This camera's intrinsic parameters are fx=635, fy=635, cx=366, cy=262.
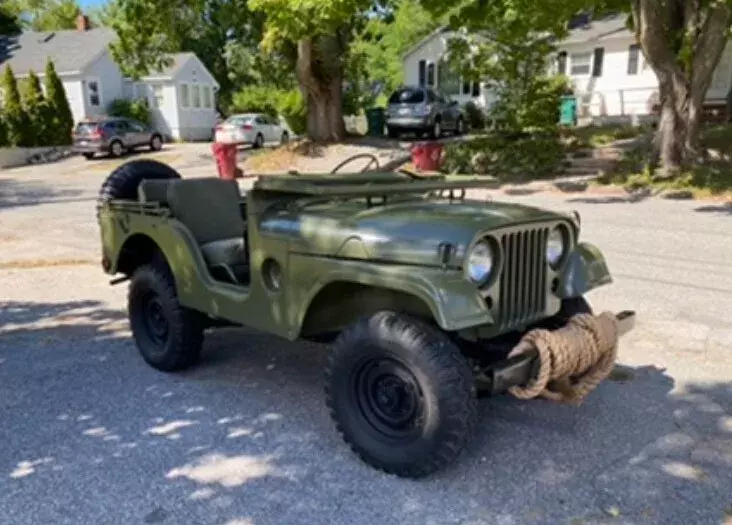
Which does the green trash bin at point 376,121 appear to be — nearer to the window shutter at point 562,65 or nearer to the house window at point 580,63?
the window shutter at point 562,65

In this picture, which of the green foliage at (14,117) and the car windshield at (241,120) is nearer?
the green foliage at (14,117)

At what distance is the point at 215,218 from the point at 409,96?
2130 centimetres

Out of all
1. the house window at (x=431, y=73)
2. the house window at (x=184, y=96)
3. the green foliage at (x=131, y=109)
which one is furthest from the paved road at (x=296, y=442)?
the house window at (x=184, y=96)

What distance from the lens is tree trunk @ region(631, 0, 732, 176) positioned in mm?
12484

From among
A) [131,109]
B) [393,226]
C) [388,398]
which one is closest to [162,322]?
[388,398]

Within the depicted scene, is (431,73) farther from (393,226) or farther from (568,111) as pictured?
(393,226)

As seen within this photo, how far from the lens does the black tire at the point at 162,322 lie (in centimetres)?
425

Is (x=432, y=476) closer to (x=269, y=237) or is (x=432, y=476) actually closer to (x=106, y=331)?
(x=269, y=237)

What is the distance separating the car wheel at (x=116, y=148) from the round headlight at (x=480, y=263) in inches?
1025

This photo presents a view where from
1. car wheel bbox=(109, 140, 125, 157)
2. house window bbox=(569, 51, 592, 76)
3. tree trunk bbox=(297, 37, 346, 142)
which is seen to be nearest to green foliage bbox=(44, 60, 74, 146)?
car wheel bbox=(109, 140, 125, 157)

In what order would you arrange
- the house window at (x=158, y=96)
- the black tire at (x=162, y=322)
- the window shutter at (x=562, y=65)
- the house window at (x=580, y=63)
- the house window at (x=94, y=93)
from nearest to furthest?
the black tire at (x=162, y=322), the house window at (x=580, y=63), the window shutter at (x=562, y=65), the house window at (x=94, y=93), the house window at (x=158, y=96)

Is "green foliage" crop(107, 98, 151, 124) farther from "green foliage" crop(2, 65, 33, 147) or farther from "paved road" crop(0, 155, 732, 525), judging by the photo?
"paved road" crop(0, 155, 732, 525)

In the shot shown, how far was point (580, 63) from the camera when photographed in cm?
3009

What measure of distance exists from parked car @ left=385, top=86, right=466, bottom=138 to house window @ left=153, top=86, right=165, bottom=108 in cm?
1593
